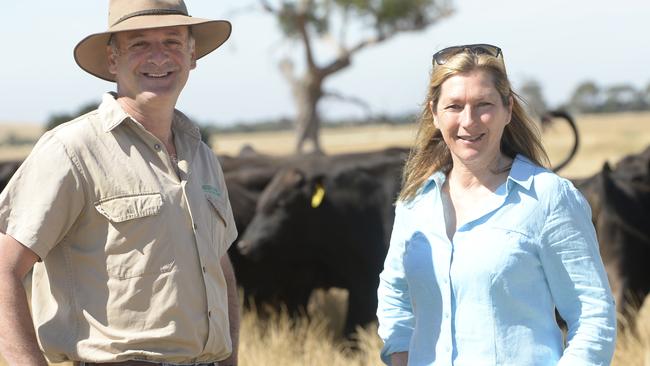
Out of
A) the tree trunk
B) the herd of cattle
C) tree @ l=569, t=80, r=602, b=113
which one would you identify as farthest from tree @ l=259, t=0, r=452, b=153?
tree @ l=569, t=80, r=602, b=113

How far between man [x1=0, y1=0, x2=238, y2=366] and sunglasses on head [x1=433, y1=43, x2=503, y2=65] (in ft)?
3.01

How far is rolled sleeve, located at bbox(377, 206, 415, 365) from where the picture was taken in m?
3.84

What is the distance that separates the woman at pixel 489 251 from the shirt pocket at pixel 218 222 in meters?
0.65

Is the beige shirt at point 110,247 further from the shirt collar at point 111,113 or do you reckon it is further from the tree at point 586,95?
the tree at point 586,95

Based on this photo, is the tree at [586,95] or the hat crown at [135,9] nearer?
the hat crown at [135,9]

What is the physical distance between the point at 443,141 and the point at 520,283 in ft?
2.34

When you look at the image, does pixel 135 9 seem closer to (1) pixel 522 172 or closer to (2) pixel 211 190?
(2) pixel 211 190

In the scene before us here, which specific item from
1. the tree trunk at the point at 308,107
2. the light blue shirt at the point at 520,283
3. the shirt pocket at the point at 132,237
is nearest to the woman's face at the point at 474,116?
the light blue shirt at the point at 520,283

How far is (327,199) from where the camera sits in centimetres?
1070

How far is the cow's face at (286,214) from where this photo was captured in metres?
10.4

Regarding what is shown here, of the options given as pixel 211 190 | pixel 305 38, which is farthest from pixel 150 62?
pixel 305 38

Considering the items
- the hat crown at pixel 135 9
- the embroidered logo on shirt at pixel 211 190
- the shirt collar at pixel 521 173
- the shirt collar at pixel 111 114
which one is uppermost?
the hat crown at pixel 135 9

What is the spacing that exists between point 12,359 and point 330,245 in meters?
7.33

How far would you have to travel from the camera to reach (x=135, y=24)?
383cm
